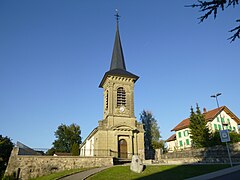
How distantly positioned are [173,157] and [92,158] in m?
11.3

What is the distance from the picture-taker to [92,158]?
73.2 feet

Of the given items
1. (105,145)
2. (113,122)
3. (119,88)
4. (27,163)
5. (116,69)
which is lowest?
(27,163)

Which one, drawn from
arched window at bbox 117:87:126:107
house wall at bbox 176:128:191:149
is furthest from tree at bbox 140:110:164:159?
arched window at bbox 117:87:126:107

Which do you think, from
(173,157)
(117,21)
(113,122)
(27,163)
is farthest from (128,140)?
(117,21)

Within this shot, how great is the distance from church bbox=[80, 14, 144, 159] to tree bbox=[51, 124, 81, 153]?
26.3 metres

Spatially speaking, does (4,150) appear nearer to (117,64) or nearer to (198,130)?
(117,64)

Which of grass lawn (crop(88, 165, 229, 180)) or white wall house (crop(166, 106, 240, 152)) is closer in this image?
grass lawn (crop(88, 165, 229, 180))

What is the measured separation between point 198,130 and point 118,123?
1260 centimetres

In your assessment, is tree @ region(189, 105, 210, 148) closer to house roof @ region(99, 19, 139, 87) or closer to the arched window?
house roof @ region(99, 19, 139, 87)

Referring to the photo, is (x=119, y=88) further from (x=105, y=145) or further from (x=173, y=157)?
(x=173, y=157)

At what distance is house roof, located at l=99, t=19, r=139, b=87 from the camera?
30922 mm

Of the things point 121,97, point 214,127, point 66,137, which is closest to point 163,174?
point 121,97

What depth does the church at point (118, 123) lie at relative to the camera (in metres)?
26.5

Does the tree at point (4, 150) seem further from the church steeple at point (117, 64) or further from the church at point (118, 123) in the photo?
the church steeple at point (117, 64)
